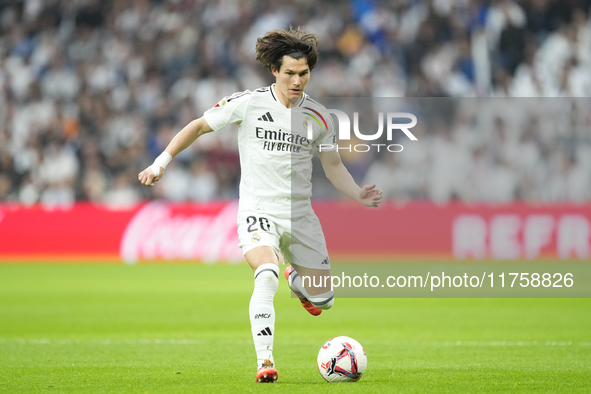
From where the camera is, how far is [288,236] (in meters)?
6.14

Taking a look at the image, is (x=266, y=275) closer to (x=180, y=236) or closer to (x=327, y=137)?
(x=327, y=137)

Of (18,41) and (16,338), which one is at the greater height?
(18,41)

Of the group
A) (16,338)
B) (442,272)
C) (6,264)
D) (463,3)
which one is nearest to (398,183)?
(442,272)

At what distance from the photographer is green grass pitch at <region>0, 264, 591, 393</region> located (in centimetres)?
580

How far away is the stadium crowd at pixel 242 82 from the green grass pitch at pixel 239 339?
4309 millimetres

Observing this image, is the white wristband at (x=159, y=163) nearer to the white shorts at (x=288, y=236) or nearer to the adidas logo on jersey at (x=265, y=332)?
the white shorts at (x=288, y=236)

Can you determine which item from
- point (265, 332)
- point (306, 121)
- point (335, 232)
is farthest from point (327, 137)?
point (335, 232)

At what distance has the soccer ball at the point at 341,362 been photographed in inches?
226

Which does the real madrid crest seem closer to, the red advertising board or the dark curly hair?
the dark curly hair

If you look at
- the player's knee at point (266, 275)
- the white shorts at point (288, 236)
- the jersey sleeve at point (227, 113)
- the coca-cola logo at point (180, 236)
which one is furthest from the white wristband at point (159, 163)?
the coca-cola logo at point (180, 236)

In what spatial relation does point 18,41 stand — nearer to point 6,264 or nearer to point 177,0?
point 177,0

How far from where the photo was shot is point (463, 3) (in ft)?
65.0

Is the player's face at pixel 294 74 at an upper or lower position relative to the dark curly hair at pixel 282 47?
lower

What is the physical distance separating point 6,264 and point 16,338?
960 centimetres
